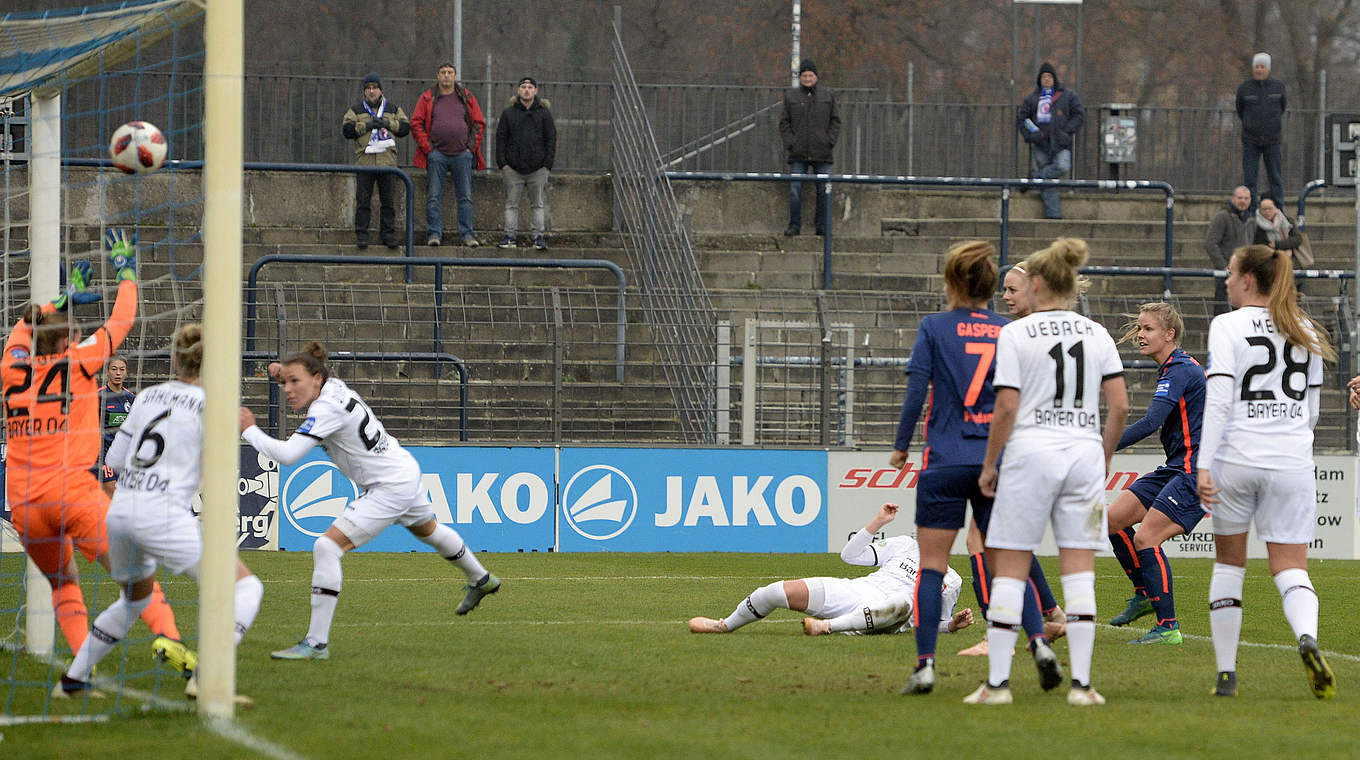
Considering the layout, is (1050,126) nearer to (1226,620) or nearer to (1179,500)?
(1179,500)

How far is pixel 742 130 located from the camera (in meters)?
24.1

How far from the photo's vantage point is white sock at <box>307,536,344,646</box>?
27.9 feet

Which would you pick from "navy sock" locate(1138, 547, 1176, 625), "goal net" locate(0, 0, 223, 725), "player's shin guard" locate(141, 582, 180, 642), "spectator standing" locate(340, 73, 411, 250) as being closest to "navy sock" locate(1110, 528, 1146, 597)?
"navy sock" locate(1138, 547, 1176, 625)

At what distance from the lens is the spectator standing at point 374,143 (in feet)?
67.9

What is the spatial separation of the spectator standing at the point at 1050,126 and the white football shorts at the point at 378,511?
1486 cm

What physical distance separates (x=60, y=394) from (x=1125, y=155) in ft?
61.3

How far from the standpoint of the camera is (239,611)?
24.2ft

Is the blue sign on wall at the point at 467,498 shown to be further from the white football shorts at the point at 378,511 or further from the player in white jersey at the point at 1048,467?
the player in white jersey at the point at 1048,467

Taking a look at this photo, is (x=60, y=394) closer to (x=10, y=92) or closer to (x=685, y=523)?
(x=10, y=92)

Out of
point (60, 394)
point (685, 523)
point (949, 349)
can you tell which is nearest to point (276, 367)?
point (60, 394)

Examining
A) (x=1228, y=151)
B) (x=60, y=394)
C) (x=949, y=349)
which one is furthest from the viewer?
(x=1228, y=151)

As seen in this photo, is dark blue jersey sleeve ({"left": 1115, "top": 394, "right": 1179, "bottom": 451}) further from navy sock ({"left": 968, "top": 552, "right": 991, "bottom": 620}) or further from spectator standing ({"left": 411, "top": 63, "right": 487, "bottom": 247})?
spectator standing ({"left": 411, "top": 63, "right": 487, "bottom": 247})

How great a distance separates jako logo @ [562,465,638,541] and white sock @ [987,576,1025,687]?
32.1ft

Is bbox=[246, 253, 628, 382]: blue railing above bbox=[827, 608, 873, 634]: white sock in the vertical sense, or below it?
above
